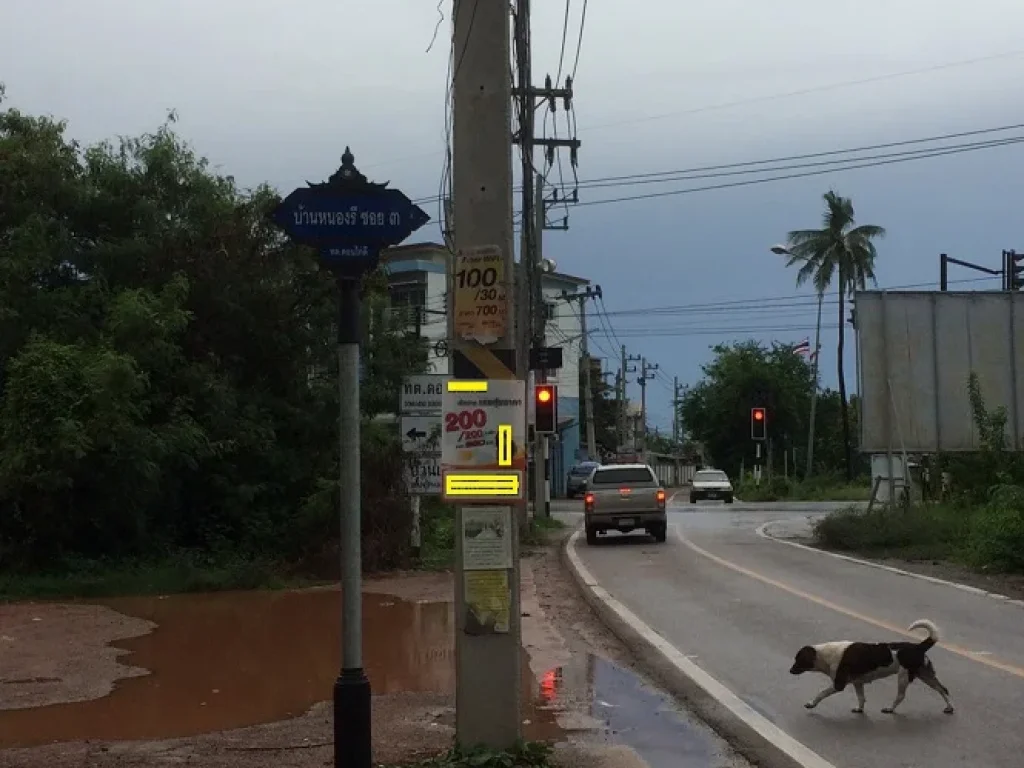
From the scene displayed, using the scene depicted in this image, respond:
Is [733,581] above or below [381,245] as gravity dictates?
below

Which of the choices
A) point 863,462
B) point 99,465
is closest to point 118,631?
point 99,465

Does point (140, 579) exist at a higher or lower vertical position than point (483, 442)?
lower

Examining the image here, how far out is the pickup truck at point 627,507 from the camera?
87.4 ft

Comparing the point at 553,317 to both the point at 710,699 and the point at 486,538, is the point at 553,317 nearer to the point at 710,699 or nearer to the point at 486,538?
the point at 710,699

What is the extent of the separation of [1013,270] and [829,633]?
69.0 ft

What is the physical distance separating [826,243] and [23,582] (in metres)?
49.3

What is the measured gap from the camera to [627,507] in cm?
2664

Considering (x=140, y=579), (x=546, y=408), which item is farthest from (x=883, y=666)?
(x=546, y=408)

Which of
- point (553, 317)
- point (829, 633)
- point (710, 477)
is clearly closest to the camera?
point (829, 633)

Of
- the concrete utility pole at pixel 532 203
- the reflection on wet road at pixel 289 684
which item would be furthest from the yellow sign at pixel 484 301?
the concrete utility pole at pixel 532 203

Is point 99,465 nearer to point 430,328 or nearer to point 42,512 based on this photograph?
point 42,512

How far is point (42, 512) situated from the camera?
1792cm

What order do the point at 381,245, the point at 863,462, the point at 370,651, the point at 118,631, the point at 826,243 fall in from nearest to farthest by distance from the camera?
the point at 381,245, the point at 370,651, the point at 118,631, the point at 826,243, the point at 863,462

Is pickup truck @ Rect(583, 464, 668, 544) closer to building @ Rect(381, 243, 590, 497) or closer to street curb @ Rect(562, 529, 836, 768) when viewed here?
street curb @ Rect(562, 529, 836, 768)
